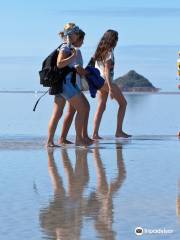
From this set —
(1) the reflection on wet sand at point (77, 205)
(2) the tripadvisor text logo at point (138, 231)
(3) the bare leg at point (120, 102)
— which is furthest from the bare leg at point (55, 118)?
(2) the tripadvisor text logo at point (138, 231)

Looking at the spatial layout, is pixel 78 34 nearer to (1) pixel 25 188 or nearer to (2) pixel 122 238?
(1) pixel 25 188

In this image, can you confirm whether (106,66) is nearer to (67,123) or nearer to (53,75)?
(67,123)

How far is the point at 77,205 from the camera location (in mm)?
5184

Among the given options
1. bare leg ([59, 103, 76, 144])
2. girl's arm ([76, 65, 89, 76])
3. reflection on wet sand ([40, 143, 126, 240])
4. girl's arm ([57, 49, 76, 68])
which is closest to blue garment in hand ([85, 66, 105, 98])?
girl's arm ([76, 65, 89, 76])

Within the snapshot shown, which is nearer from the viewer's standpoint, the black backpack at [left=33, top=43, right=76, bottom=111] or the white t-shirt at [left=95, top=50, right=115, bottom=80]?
the black backpack at [left=33, top=43, right=76, bottom=111]

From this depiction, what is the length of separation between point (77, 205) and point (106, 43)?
18.0ft

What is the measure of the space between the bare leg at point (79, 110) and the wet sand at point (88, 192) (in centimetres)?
18

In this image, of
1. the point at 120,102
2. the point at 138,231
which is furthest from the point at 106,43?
the point at 138,231

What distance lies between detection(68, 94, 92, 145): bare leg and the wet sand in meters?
0.18

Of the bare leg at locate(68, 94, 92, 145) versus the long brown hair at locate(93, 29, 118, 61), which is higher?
the long brown hair at locate(93, 29, 118, 61)

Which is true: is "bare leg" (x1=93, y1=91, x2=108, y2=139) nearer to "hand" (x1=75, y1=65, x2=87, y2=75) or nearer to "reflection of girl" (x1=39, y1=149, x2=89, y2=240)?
"hand" (x1=75, y1=65, x2=87, y2=75)

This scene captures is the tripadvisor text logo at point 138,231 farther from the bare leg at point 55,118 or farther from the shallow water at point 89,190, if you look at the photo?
the bare leg at point 55,118

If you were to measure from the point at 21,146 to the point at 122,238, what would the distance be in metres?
5.25

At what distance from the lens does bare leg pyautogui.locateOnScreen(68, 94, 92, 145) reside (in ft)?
30.2
